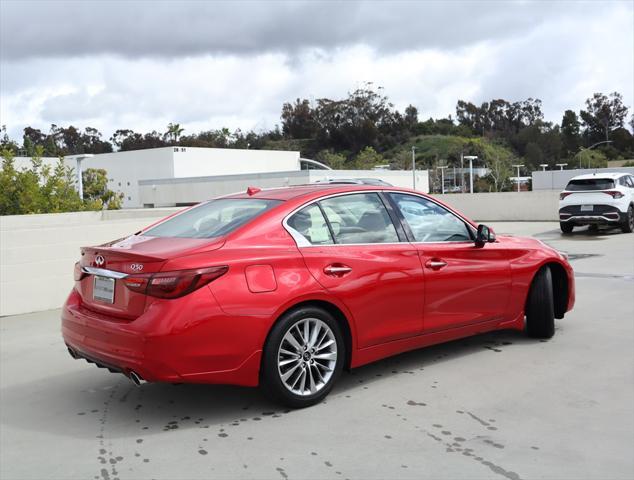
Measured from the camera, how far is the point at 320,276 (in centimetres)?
460

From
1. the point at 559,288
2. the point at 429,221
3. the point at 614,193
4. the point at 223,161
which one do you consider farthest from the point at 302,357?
the point at 223,161

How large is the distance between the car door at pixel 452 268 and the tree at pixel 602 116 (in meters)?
135

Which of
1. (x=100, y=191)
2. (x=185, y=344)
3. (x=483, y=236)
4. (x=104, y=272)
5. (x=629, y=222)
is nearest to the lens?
(x=185, y=344)

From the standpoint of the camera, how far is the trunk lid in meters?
4.23

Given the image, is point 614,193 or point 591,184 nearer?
point 614,193

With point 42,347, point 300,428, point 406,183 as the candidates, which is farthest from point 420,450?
point 406,183

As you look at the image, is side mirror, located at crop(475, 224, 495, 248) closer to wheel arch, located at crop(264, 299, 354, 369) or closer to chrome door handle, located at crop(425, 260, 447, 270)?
chrome door handle, located at crop(425, 260, 447, 270)

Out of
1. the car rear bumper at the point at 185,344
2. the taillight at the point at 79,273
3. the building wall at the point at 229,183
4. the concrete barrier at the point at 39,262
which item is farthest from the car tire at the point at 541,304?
the building wall at the point at 229,183

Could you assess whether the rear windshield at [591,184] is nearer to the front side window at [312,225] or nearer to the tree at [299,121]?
the front side window at [312,225]

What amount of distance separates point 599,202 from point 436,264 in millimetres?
13584

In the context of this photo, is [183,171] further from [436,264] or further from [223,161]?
[436,264]

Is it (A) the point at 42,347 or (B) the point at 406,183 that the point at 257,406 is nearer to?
(A) the point at 42,347

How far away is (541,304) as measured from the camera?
6141 mm

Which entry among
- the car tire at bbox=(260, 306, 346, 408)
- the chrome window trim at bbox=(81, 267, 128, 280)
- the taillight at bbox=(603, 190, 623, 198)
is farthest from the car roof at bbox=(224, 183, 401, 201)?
the taillight at bbox=(603, 190, 623, 198)
